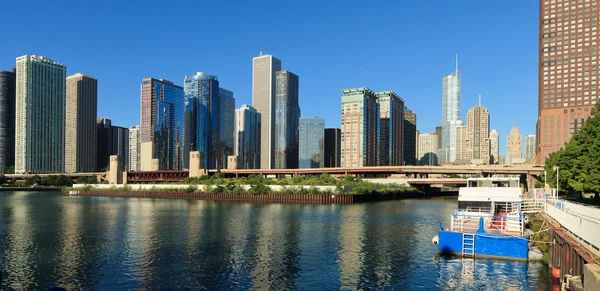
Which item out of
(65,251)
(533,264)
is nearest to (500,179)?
(533,264)

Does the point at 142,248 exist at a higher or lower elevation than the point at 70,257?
lower

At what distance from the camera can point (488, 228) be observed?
152 ft

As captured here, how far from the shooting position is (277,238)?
58.5 metres

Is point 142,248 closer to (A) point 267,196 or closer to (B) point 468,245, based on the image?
(B) point 468,245

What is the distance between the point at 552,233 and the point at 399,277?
1469 cm

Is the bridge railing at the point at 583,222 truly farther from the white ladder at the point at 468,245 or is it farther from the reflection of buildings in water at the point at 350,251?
the reflection of buildings in water at the point at 350,251

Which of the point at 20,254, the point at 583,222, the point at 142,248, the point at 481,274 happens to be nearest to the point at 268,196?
the point at 142,248

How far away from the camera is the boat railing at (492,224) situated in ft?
146

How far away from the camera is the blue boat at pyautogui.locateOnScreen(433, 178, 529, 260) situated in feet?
141

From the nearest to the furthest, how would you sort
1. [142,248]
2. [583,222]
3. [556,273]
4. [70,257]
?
[583,222]
[556,273]
[70,257]
[142,248]

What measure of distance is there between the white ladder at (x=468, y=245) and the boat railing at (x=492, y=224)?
1.23m

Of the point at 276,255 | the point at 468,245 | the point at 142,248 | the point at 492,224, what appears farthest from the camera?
the point at 142,248

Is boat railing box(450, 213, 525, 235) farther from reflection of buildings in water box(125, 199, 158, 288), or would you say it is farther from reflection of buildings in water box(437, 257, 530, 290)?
reflection of buildings in water box(125, 199, 158, 288)

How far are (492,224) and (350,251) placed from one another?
14.5 m
